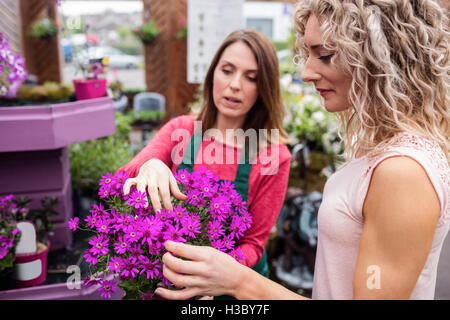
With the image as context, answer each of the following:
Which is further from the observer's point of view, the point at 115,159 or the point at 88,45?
the point at 115,159

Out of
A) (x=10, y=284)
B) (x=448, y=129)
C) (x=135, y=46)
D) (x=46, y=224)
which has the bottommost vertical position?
(x=10, y=284)

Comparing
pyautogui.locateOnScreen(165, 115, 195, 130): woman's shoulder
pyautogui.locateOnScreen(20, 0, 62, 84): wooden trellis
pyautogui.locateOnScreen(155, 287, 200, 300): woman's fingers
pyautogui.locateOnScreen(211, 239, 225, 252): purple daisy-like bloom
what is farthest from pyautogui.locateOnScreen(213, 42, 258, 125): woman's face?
pyautogui.locateOnScreen(20, 0, 62, 84): wooden trellis

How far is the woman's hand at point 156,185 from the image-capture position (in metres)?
0.81

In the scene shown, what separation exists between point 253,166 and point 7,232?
43.3 inches

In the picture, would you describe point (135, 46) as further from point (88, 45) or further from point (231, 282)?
point (231, 282)

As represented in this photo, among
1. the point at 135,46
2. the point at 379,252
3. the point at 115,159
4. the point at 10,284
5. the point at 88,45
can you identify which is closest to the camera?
the point at 379,252

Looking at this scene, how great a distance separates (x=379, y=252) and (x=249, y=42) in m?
0.94

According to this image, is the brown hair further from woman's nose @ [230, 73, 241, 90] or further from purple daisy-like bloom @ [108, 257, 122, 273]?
purple daisy-like bloom @ [108, 257, 122, 273]

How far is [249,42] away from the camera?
1.33 metres

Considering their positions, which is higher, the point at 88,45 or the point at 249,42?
the point at 88,45

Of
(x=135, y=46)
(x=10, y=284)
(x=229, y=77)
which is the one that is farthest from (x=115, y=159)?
(x=135, y=46)

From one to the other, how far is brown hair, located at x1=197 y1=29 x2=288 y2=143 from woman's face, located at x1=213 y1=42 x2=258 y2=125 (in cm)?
2

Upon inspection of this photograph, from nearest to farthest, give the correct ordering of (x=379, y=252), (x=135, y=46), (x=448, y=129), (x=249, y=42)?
(x=379, y=252)
(x=448, y=129)
(x=249, y=42)
(x=135, y=46)

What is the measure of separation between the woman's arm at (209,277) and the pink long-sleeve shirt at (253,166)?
1.69ft
